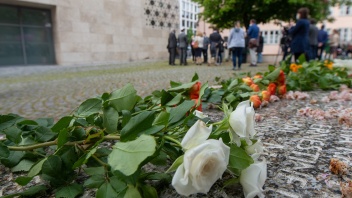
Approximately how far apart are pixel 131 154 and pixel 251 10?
58.4 ft

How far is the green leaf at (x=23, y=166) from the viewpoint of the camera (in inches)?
47.1

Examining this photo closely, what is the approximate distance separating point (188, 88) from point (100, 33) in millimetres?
14750

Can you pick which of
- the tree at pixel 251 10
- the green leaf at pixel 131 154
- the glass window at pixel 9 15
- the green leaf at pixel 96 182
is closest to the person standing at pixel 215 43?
the tree at pixel 251 10

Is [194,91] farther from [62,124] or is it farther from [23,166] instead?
[23,166]

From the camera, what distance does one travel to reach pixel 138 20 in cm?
1703

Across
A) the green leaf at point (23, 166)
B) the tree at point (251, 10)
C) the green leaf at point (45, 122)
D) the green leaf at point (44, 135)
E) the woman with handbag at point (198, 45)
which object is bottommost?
the green leaf at point (23, 166)

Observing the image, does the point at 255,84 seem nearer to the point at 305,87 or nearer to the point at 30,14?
the point at 305,87

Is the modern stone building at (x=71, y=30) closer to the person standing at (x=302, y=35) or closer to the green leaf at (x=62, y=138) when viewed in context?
the person standing at (x=302, y=35)

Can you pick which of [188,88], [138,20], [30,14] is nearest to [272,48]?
[138,20]

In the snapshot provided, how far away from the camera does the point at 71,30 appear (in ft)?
46.1

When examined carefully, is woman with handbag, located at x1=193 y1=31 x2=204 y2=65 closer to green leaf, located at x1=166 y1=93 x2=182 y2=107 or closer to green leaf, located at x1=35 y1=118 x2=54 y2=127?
green leaf, located at x1=35 y1=118 x2=54 y2=127

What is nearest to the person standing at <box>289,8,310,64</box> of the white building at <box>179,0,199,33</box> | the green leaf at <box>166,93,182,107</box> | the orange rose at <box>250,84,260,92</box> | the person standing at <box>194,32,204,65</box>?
the orange rose at <box>250,84,260,92</box>

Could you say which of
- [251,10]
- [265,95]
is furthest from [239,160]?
[251,10]

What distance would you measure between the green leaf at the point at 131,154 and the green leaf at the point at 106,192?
0.54ft
